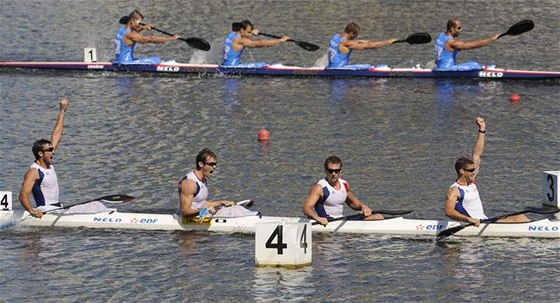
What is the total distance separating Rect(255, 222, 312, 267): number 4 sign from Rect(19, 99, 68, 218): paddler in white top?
486 cm

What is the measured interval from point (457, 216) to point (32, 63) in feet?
78.2

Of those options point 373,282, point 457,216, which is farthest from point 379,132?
point 373,282

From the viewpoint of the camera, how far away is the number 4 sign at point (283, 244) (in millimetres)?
21703

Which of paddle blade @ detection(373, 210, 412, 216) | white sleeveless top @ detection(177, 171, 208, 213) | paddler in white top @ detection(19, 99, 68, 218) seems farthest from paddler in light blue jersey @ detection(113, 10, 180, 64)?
paddle blade @ detection(373, 210, 412, 216)

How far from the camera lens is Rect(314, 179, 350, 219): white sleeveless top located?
24375mm

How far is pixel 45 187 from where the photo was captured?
2520 cm

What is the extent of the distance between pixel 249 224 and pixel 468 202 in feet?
12.5

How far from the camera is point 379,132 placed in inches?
1361

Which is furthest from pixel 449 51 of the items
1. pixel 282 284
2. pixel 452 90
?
pixel 282 284

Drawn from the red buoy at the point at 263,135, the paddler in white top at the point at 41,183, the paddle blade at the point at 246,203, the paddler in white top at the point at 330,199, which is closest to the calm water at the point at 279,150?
the red buoy at the point at 263,135

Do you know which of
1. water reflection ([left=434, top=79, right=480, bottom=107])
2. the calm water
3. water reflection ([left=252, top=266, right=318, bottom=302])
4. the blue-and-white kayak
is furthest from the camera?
the blue-and-white kayak

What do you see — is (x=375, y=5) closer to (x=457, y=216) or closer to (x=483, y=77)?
(x=483, y=77)

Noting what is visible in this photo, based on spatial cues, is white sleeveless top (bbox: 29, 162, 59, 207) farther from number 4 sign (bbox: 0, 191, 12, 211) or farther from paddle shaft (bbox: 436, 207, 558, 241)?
paddle shaft (bbox: 436, 207, 558, 241)

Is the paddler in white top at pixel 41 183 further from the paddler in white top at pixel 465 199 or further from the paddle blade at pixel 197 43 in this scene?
the paddle blade at pixel 197 43
